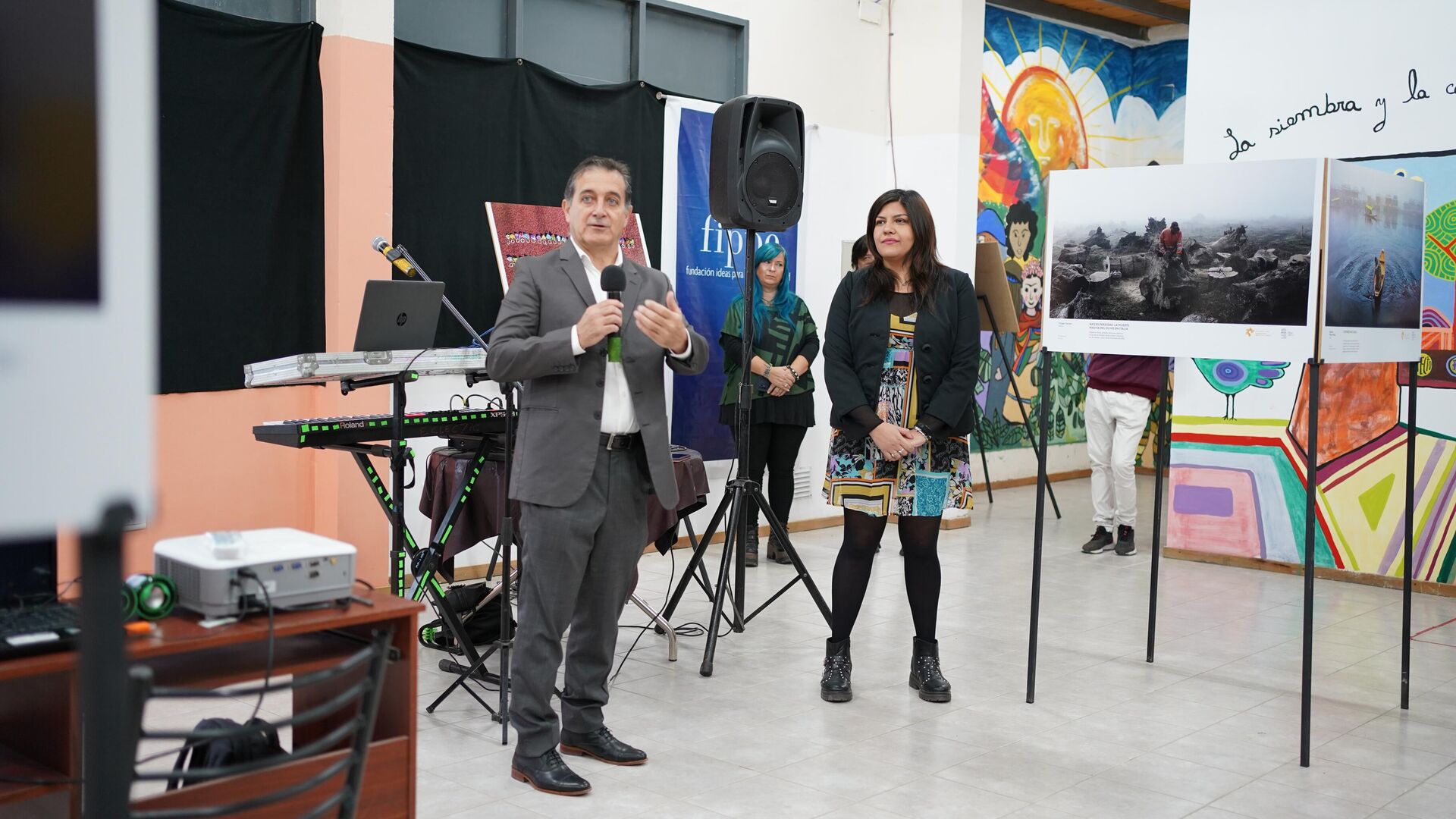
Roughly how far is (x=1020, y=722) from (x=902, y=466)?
89cm

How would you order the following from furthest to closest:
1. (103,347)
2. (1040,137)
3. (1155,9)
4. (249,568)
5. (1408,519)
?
(1155,9) → (1040,137) → (1408,519) → (249,568) → (103,347)

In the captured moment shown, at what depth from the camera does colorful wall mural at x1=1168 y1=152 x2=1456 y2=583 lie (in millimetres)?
5941

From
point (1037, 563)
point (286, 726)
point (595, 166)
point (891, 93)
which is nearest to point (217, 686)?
point (286, 726)

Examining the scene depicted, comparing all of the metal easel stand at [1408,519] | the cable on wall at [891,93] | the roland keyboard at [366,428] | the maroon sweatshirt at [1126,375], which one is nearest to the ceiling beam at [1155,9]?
the cable on wall at [891,93]

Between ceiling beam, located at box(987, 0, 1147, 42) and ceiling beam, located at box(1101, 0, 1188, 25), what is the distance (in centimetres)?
37

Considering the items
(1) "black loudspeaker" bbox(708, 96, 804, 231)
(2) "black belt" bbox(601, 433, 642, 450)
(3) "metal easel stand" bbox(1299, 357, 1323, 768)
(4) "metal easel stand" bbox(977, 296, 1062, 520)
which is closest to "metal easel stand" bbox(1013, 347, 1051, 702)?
(4) "metal easel stand" bbox(977, 296, 1062, 520)

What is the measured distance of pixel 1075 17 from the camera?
32.8 feet

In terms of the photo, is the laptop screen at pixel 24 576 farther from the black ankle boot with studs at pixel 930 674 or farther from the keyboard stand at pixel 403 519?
the black ankle boot with studs at pixel 930 674

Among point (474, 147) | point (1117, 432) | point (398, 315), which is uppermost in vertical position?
point (474, 147)

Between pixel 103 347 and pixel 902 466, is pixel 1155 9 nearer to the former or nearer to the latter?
pixel 902 466

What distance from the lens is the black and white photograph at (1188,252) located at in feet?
12.1

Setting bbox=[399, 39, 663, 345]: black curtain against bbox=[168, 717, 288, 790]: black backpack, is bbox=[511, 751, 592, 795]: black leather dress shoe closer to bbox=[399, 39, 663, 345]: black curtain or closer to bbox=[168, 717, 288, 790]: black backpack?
bbox=[168, 717, 288, 790]: black backpack

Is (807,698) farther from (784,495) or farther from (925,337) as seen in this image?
(784,495)

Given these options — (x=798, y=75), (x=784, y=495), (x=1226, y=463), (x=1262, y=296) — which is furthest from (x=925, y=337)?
(x=798, y=75)
